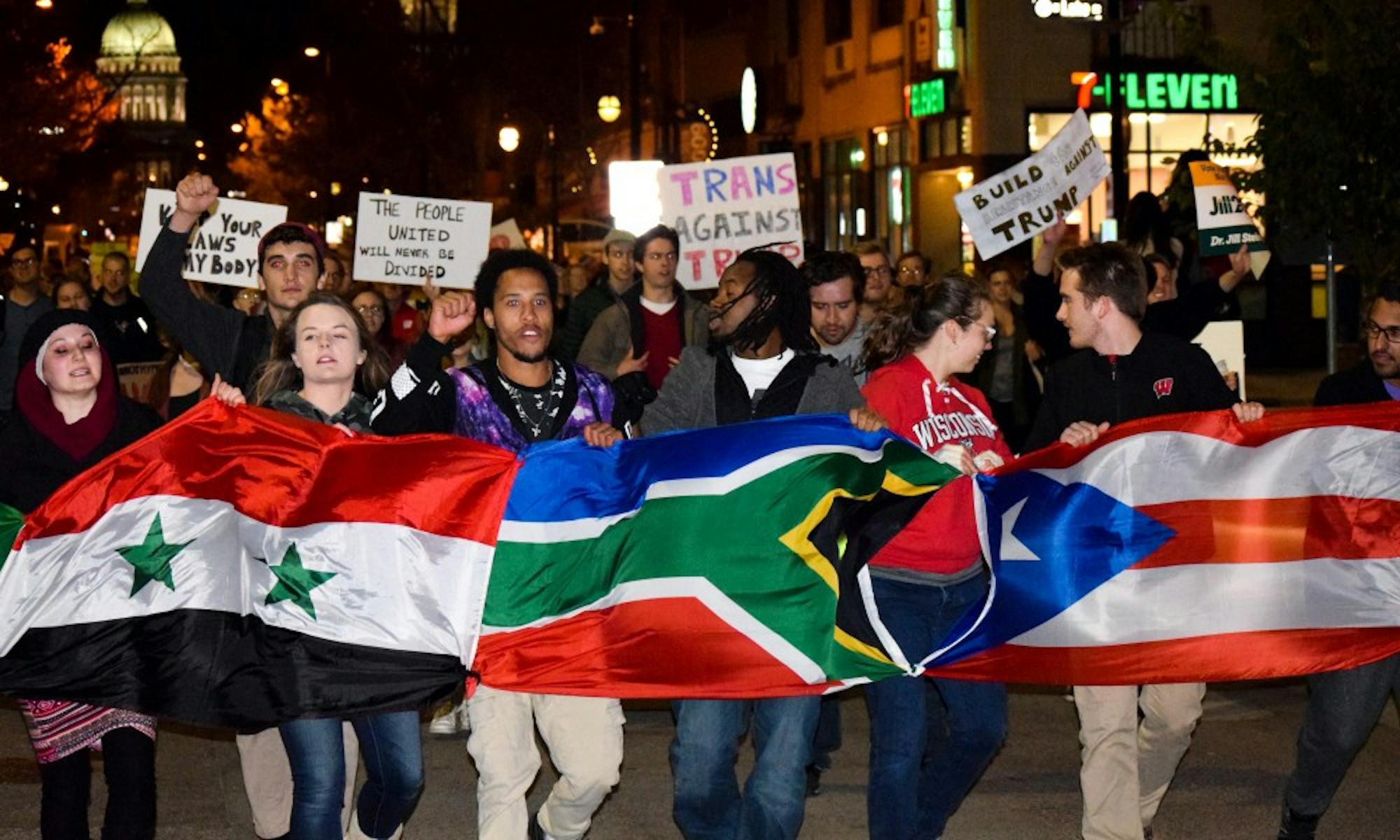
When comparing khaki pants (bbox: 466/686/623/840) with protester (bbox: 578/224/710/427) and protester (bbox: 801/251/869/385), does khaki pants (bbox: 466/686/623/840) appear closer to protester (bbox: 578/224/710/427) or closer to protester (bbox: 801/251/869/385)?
protester (bbox: 801/251/869/385)

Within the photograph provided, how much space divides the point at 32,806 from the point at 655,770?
2588mm

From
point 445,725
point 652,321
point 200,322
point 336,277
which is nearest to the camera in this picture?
point 200,322

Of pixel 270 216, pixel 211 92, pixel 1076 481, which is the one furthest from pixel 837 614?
pixel 211 92

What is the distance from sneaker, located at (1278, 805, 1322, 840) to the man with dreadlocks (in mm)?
1828

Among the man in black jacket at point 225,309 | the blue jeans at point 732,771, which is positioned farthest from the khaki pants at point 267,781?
the man in black jacket at point 225,309

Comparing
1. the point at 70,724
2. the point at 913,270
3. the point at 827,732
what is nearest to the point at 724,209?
the point at 913,270

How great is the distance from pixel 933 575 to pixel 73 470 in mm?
2786

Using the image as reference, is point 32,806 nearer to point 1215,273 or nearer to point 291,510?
point 291,510

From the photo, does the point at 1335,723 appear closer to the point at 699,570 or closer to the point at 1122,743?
the point at 1122,743

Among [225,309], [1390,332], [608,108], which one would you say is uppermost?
[608,108]

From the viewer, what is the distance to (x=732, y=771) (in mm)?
6379

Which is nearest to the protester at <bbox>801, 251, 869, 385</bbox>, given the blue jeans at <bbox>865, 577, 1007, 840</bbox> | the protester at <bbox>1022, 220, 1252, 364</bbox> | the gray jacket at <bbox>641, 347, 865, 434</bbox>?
the protester at <bbox>1022, 220, 1252, 364</bbox>

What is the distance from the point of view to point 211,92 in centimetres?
12194

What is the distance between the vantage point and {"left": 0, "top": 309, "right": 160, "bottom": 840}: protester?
20.4ft
